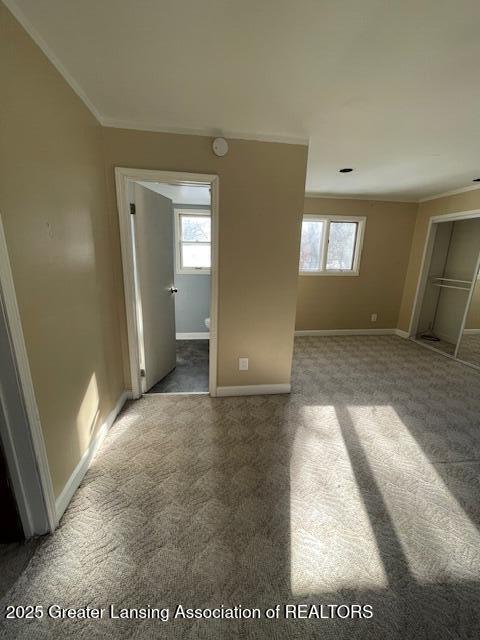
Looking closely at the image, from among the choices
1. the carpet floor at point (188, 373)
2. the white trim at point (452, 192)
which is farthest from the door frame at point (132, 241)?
the white trim at point (452, 192)

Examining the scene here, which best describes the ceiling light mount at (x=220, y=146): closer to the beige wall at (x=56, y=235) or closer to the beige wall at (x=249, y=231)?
the beige wall at (x=249, y=231)

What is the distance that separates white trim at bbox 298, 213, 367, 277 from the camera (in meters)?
4.07

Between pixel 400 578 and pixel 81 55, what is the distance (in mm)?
2827

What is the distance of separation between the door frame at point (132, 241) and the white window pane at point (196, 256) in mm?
1988

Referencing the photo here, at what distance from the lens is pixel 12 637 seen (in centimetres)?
92

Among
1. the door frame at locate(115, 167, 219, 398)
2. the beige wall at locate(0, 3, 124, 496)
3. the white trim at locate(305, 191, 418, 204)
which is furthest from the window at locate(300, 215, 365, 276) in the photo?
the beige wall at locate(0, 3, 124, 496)

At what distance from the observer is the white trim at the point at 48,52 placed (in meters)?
0.99

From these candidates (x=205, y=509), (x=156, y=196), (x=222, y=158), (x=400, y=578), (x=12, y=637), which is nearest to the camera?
(x=12, y=637)

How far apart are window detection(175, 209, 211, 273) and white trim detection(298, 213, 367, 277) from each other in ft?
5.15

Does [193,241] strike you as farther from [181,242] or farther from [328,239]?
[328,239]

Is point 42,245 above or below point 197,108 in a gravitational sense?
below

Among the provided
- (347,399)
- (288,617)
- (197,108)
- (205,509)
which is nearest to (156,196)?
(197,108)

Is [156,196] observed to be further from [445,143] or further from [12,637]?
[12,637]

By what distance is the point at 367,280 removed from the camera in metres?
4.34
